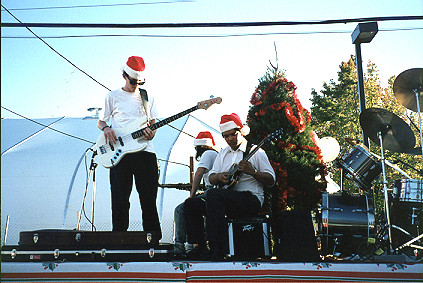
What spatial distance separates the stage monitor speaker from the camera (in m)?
3.72

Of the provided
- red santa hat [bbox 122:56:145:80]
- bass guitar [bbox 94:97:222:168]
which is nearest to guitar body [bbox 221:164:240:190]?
bass guitar [bbox 94:97:222:168]

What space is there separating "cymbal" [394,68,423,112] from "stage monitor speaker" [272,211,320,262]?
187cm

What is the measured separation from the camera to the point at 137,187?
4.17 m

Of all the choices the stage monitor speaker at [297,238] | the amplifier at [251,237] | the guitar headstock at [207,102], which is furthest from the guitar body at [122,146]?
the stage monitor speaker at [297,238]

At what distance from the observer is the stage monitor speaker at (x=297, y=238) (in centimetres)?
372

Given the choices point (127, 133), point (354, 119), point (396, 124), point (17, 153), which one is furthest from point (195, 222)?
point (354, 119)

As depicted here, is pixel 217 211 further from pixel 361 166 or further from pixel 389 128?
pixel 389 128

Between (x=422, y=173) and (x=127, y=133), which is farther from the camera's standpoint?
(x=422, y=173)

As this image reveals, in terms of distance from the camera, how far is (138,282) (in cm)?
262

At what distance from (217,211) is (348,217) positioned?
1414 millimetres

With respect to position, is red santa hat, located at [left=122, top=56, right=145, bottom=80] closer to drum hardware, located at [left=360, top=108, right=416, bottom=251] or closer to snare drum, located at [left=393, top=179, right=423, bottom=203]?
drum hardware, located at [left=360, top=108, right=416, bottom=251]

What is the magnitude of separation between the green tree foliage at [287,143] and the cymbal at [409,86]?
110 cm

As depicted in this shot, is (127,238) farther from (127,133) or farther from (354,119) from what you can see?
(354,119)

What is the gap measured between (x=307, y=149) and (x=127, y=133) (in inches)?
85.5
